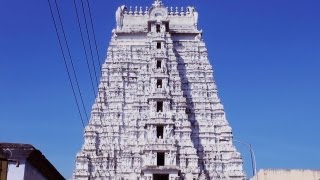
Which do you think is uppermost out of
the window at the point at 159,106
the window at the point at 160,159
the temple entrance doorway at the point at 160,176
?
the window at the point at 159,106

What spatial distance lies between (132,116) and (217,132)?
9.29 meters

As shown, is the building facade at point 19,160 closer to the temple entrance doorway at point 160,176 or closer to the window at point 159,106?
the temple entrance doorway at point 160,176

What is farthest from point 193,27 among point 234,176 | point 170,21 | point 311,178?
point 311,178

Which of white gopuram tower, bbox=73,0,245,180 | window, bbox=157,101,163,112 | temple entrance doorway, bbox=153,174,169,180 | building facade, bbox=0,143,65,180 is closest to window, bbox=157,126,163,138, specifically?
white gopuram tower, bbox=73,0,245,180

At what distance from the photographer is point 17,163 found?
53.5ft

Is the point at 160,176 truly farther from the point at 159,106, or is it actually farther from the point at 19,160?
the point at 19,160

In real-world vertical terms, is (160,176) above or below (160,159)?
below

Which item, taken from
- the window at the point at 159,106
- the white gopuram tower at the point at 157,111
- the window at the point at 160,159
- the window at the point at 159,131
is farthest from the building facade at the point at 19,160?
the window at the point at 159,106

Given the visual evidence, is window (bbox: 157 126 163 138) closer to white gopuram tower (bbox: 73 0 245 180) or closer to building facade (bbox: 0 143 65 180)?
white gopuram tower (bbox: 73 0 245 180)

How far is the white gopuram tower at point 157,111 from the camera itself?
49.8 m

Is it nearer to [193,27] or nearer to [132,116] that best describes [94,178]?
[132,116]

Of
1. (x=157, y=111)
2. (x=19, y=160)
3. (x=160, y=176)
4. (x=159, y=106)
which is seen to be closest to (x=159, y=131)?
(x=157, y=111)

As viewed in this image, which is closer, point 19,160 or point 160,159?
point 19,160

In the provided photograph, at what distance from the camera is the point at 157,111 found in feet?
173
